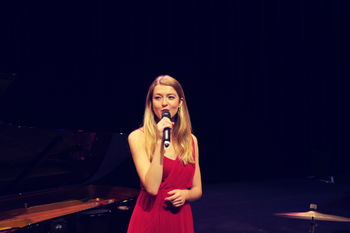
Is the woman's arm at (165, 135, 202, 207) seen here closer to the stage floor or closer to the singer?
the singer

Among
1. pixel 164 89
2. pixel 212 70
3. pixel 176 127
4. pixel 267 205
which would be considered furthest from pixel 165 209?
pixel 212 70

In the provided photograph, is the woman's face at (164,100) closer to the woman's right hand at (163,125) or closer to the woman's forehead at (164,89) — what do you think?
the woman's forehead at (164,89)

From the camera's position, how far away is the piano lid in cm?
329

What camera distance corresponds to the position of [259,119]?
24.5 ft

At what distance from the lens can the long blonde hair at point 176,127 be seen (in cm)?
166

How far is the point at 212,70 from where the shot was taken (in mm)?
7008

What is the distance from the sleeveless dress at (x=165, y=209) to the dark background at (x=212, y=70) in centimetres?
322

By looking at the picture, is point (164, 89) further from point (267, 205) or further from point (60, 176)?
point (267, 205)

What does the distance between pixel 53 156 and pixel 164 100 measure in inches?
82.4

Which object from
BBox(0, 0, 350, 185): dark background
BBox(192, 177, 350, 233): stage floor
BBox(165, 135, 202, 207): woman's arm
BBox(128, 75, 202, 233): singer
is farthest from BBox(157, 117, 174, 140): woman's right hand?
BBox(0, 0, 350, 185): dark background

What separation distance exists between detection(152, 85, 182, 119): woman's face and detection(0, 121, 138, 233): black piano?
1.62 meters

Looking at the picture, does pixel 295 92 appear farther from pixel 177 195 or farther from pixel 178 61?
pixel 177 195

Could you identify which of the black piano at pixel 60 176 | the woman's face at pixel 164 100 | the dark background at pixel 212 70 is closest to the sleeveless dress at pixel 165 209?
the woman's face at pixel 164 100

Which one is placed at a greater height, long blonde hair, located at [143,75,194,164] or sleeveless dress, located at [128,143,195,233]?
long blonde hair, located at [143,75,194,164]
